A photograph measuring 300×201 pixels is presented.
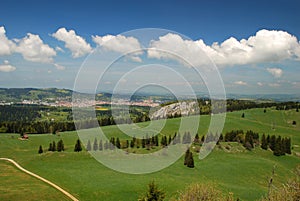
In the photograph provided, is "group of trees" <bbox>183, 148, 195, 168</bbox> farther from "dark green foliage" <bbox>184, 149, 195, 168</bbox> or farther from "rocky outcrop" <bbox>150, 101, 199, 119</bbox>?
"rocky outcrop" <bbox>150, 101, 199, 119</bbox>

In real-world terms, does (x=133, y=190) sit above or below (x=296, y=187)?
below

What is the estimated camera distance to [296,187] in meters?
24.0

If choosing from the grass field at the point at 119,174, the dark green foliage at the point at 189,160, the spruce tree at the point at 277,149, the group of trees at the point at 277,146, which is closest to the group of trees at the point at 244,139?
the grass field at the point at 119,174

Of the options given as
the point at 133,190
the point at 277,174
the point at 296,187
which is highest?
the point at 296,187

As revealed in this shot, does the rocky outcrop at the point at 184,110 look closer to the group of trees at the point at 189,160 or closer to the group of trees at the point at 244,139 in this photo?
the group of trees at the point at 189,160

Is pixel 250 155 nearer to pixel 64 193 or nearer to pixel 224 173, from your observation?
pixel 224 173

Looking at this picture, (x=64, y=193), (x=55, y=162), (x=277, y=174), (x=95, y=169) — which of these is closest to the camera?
(x=64, y=193)

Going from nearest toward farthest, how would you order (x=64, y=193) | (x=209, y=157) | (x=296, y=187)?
1. (x=296, y=187)
2. (x=64, y=193)
3. (x=209, y=157)

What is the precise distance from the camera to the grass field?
3972cm

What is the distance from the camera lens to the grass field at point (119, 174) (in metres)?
39.7

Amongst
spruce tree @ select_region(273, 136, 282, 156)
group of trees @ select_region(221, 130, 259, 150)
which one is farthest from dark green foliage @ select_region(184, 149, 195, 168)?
spruce tree @ select_region(273, 136, 282, 156)

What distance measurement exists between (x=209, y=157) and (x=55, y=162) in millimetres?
38853

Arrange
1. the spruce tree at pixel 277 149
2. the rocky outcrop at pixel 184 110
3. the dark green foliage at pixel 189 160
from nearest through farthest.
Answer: the rocky outcrop at pixel 184 110 → the dark green foliage at pixel 189 160 → the spruce tree at pixel 277 149

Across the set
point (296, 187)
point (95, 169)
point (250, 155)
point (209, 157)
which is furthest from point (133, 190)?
point (250, 155)
